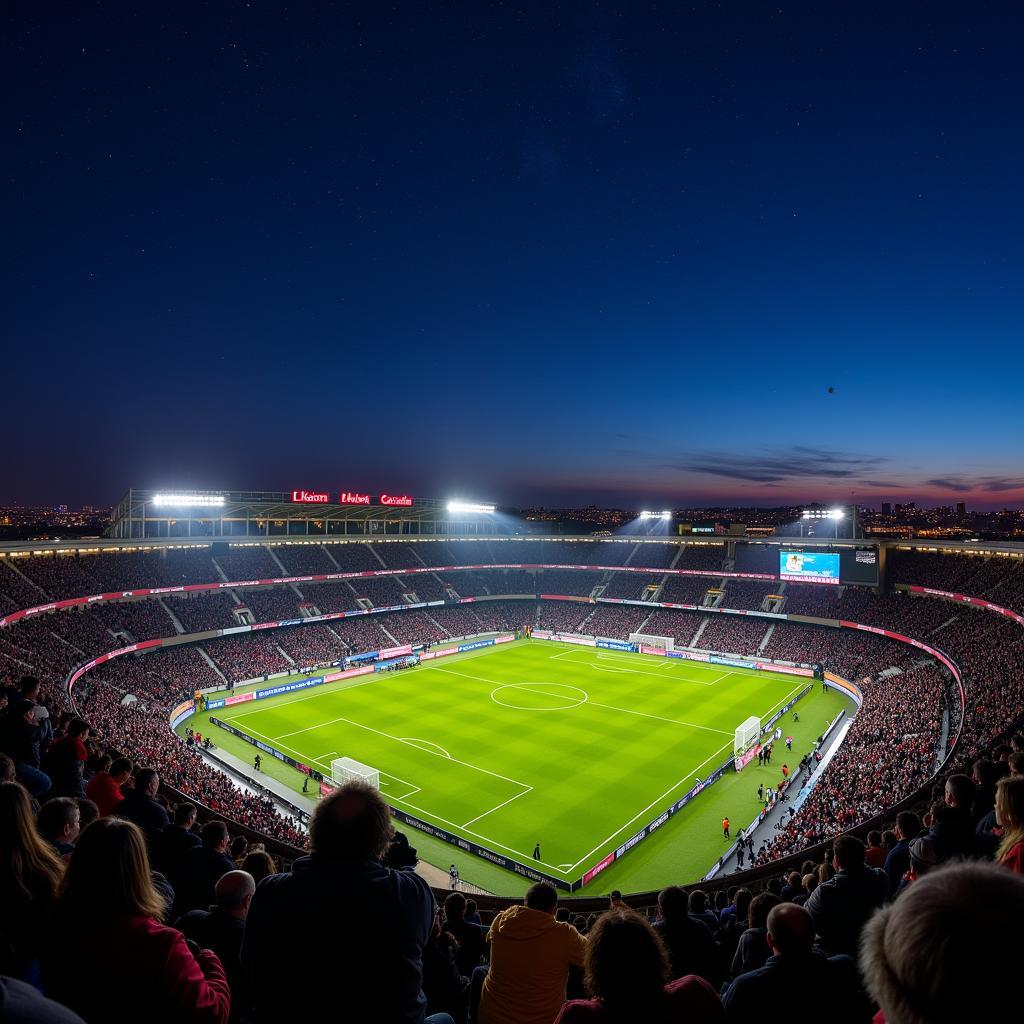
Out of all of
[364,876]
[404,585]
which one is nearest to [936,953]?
[364,876]

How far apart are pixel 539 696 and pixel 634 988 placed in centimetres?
4841

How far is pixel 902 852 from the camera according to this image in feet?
30.1

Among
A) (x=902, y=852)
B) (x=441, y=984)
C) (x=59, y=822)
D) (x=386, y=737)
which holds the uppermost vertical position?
(x=59, y=822)

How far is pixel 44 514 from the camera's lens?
472 ft

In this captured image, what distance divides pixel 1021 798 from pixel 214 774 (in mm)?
32403

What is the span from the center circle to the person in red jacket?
4528 centimetres

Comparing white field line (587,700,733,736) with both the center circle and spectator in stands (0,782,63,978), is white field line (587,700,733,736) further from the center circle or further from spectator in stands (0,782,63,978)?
spectator in stands (0,782,63,978)

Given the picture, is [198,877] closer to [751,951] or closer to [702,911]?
[751,951]

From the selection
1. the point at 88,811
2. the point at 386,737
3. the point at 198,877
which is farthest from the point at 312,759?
the point at 88,811

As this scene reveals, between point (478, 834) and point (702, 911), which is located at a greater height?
point (702, 911)

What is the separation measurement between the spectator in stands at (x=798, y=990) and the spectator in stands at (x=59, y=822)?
189 inches

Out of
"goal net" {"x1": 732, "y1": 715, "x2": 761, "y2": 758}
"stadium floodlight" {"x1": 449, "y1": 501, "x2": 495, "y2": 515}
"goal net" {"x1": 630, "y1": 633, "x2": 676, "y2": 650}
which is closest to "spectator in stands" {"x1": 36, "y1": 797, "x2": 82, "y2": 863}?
"goal net" {"x1": 732, "y1": 715, "x2": 761, "y2": 758}

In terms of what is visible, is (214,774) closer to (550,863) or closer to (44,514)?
(550,863)

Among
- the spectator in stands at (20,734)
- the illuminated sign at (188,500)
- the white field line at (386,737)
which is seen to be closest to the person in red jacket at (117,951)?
the spectator in stands at (20,734)
